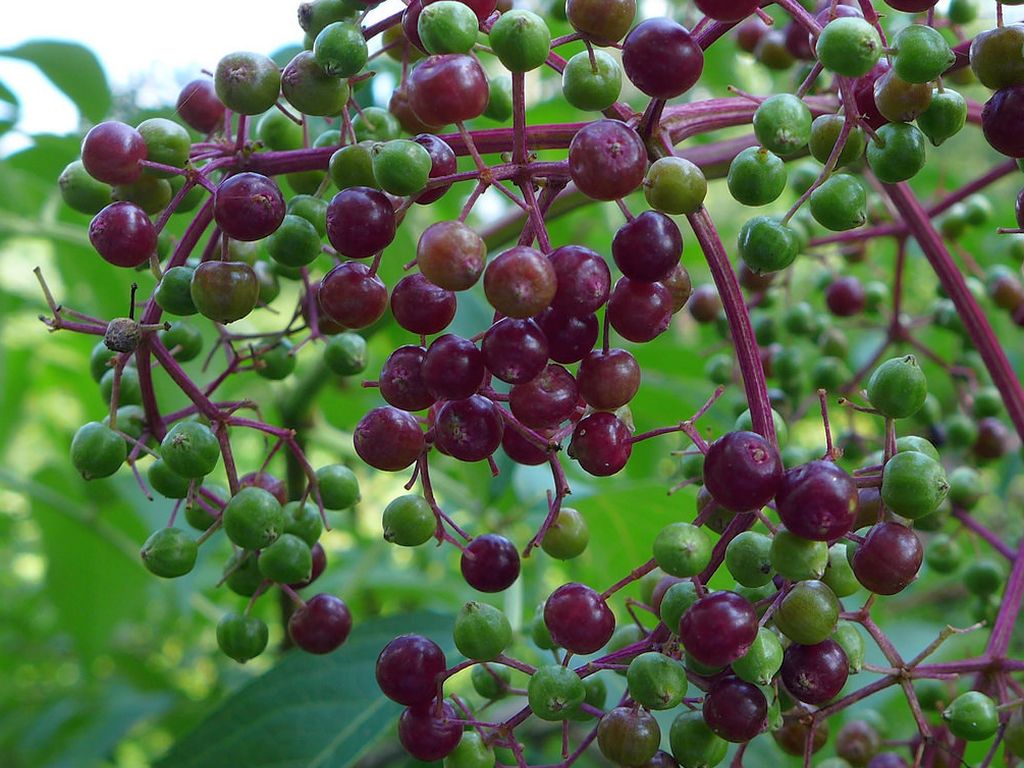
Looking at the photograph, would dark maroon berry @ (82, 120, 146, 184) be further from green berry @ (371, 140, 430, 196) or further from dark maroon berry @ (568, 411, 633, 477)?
dark maroon berry @ (568, 411, 633, 477)

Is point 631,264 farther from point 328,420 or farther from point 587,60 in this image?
point 328,420

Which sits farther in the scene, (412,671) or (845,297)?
(845,297)

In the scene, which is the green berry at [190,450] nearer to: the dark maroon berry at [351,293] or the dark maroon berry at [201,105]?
the dark maroon berry at [351,293]

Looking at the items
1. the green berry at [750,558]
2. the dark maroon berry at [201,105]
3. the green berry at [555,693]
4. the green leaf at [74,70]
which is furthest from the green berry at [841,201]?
the green leaf at [74,70]

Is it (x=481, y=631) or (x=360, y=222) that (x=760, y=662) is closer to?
(x=481, y=631)

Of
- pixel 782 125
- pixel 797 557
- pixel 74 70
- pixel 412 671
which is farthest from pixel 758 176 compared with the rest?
pixel 74 70

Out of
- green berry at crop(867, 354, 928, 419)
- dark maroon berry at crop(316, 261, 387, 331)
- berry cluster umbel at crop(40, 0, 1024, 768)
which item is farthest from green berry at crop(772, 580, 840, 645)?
dark maroon berry at crop(316, 261, 387, 331)

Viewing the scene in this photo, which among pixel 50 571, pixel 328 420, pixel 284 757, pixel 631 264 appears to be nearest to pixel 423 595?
pixel 328 420
